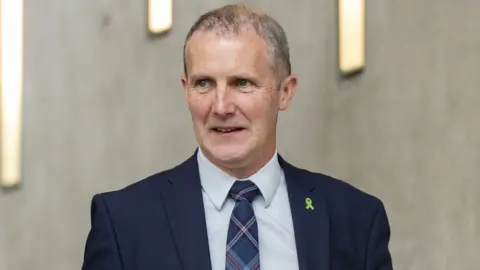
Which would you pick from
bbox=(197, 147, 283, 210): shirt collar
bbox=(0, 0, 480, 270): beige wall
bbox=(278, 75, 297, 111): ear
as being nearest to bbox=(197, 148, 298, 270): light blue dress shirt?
bbox=(197, 147, 283, 210): shirt collar

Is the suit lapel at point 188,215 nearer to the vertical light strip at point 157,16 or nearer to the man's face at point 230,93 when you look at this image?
the man's face at point 230,93

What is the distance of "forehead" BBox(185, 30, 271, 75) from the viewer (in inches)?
58.1

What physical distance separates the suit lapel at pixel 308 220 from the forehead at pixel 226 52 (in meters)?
0.24

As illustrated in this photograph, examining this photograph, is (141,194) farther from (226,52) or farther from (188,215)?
(226,52)

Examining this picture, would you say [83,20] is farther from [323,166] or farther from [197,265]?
[197,265]

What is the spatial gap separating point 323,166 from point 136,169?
19.5 inches

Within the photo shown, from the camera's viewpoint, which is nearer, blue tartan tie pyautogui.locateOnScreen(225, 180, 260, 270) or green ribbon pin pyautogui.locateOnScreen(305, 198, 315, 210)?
blue tartan tie pyautogui.locateOnScreen(225, 180, 260, 270)

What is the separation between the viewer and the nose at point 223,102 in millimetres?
1471

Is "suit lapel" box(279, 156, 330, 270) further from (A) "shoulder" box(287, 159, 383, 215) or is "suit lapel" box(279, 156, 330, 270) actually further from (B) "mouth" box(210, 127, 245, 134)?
(B) "mouth" box(210, 127, 245, 134)

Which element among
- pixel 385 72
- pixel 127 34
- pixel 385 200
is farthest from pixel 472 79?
pixel 127 34

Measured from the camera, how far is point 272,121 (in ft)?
5.12

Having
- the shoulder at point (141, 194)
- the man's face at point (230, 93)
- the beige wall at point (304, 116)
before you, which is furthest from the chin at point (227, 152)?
the beige wall at point (304, 116)

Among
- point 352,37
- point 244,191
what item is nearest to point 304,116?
point 352,37

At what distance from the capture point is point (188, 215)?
1.52 meters
